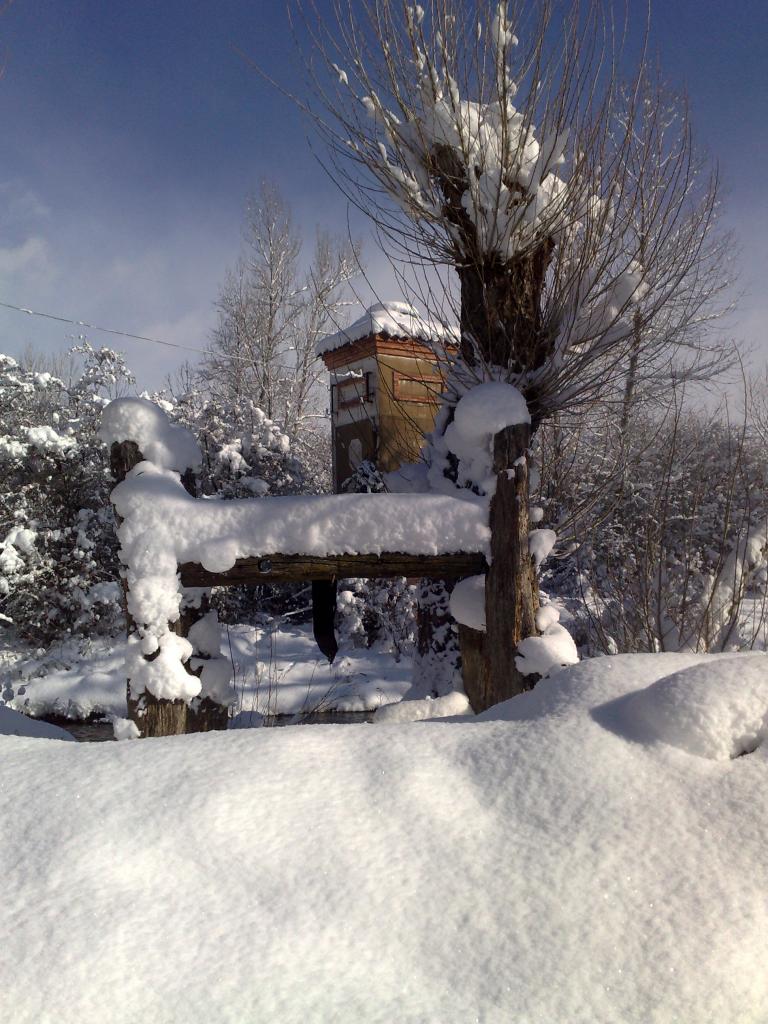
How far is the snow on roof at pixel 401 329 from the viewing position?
4965mm

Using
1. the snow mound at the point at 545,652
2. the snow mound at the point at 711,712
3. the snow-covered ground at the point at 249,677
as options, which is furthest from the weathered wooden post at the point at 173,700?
the snow-covered ground at the point at 249,677

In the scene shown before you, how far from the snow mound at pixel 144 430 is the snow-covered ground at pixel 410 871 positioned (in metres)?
1.85

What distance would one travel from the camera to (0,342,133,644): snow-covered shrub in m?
9.10

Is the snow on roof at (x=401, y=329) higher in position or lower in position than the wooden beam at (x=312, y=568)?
higher

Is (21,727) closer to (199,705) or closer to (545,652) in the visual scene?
(199,705)

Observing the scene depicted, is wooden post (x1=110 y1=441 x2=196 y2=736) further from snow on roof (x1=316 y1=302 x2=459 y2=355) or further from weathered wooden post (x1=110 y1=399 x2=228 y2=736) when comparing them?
snow on roof (x1=316 y1=302 x2=459 y2=355)

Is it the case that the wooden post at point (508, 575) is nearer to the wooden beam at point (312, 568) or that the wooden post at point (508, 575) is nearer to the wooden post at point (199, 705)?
the wooden beam at point (312, 568)

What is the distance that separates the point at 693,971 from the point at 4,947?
1.24 metres

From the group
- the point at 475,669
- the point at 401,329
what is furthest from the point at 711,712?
the point at 401,329

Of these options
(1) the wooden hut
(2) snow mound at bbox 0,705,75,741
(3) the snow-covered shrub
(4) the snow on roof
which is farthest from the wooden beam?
(1) the wooden hut

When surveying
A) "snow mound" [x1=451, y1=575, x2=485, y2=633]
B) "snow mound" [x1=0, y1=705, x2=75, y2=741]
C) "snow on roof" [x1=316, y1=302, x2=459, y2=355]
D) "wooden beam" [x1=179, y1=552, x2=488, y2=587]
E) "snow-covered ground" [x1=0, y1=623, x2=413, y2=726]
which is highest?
"snow on roof" [x1=316, y1=302, x2=459, y2=355]

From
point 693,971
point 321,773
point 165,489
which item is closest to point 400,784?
point 321,773

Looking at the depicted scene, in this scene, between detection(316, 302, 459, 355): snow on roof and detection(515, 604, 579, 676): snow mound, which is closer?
detection(515, 604, 579, 676): snow mound

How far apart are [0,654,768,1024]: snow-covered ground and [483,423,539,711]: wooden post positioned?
1.64 m
